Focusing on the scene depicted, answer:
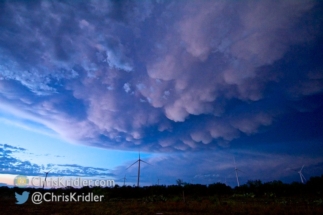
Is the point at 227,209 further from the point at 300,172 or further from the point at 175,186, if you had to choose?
the point at 300,172

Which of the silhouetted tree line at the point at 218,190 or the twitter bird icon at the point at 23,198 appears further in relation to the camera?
the silhouetted tree line at the point at 218,190

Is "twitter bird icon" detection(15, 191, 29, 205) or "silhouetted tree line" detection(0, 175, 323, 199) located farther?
"silhouetted tree line" detection(0, 175, 323, 199)

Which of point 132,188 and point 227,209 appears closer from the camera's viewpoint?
point 227,209

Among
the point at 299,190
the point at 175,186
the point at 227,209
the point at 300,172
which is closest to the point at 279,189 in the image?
the point at 299,190

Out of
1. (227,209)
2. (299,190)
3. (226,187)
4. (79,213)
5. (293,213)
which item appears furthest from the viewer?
(226,187)

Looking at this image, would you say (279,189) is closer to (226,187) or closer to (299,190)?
(299,190)

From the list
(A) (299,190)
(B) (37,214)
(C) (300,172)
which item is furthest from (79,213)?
(C) (300,172)

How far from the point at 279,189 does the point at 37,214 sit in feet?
184

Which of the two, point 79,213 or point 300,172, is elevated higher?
point 300,172

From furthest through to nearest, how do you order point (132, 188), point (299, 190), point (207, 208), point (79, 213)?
1. point (132, 188)
2. point (299, 190)
3. point (207, 208)
4. point (79, 213)

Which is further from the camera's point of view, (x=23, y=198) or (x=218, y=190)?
(x=218, y=190)

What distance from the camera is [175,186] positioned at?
216 feet

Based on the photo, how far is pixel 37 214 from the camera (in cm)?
2214

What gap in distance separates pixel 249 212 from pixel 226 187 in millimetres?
48415
